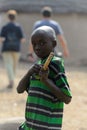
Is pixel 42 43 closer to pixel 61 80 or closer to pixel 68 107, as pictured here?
pixel 61 80

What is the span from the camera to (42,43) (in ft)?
12.7

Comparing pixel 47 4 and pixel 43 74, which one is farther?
pixel 47 4

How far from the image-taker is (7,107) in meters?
9.19

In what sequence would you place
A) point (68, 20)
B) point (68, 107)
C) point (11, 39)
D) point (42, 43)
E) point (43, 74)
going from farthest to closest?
point (68, 20), point (11, 39), point (68, 107), point (42, 43), point (43, 74)

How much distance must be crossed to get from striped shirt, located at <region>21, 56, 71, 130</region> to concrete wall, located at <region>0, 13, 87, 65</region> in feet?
59.4

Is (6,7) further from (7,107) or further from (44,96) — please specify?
(44,96)

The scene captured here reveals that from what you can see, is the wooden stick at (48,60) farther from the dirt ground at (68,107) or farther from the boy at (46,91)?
the dirt ground at (68,107)

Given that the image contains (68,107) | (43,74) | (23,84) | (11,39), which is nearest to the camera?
(43,74)

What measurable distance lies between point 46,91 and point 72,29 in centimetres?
1850

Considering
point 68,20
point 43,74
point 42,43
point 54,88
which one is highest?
point 68,20

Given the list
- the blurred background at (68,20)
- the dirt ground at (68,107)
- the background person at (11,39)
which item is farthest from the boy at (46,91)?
the blurred background at (68,20)

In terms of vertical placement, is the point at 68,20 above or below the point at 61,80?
above

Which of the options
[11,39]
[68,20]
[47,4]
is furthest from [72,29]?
[11,39]

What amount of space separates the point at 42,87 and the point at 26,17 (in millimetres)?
18750
